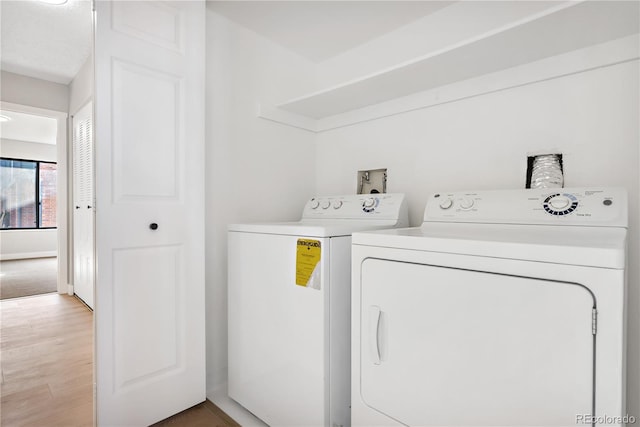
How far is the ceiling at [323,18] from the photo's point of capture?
1.76 m

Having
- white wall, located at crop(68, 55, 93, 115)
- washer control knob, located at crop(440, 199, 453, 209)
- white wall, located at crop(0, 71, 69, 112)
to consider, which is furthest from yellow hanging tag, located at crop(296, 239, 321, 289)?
white wall, located at crop(0, 71, 69, 112)

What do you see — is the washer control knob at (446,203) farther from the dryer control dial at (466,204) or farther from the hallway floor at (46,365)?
the hallway floor at (46,365)

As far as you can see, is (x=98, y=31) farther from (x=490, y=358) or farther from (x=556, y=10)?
(x=490, y=358)

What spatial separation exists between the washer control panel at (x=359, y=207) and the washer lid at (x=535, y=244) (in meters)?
0.45

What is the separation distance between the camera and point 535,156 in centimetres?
148

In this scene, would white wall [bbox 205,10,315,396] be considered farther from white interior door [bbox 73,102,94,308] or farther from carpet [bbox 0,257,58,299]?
carpet [bbox 0,257,58,299]

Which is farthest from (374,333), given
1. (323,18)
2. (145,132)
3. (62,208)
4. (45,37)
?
(62,208)

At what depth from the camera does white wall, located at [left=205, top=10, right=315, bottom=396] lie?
1818mm

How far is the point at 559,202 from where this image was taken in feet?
3.95

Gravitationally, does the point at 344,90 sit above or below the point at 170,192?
above

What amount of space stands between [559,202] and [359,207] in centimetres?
90

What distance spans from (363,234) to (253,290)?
69cm

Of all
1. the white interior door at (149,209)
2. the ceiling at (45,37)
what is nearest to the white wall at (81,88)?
the ceiling at (45,37)

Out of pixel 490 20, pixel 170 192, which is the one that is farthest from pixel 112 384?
pixel 490 20
